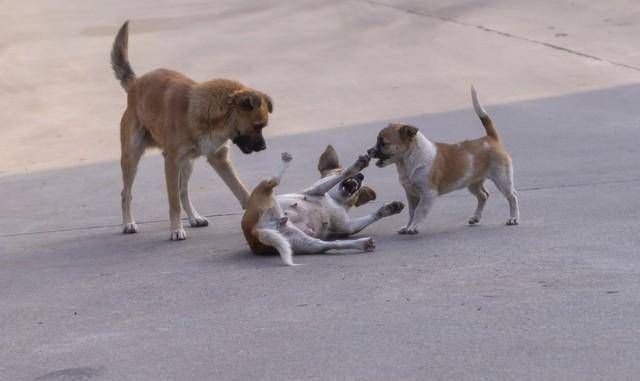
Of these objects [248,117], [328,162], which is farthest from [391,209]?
[248,117]

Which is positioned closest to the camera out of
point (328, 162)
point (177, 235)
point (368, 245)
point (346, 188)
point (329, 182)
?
point (368, 245)

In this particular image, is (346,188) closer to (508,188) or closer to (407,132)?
(407,132)

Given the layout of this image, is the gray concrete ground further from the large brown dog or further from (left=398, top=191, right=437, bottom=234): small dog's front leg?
the large brown dog

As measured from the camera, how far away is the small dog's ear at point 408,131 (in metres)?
8.42

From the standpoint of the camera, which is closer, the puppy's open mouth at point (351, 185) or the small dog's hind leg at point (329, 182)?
the small dog's hind leg at point (329, 182)

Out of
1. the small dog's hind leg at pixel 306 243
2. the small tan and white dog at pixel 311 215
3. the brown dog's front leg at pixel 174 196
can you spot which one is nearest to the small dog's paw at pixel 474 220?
the small tan and white dog at pixel 311 215

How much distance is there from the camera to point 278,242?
7762 mm

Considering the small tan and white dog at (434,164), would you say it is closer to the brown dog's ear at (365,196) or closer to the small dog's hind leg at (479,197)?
the small dog's hind leg at (479,197)

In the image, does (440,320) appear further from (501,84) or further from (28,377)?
(501,84)

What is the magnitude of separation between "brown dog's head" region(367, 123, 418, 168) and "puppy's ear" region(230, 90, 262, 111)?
108 centimetres

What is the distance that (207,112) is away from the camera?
29.7 ft

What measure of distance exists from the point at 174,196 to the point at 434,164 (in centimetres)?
205

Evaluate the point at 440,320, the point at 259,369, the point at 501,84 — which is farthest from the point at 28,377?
the point at 501,84

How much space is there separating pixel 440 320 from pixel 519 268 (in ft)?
3.82
